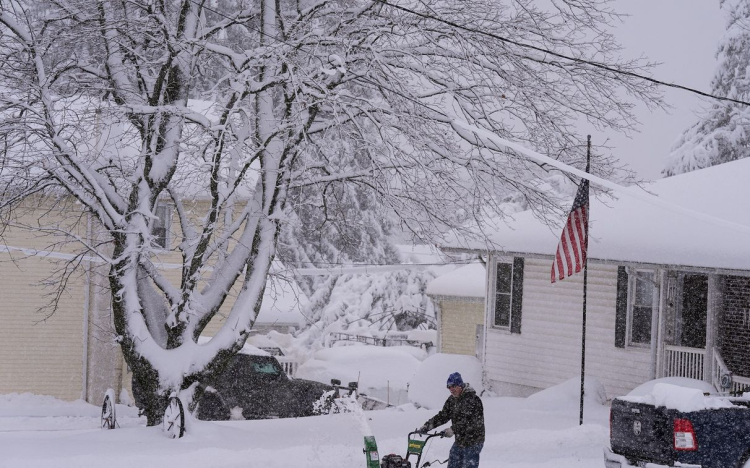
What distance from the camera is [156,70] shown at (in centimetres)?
1416

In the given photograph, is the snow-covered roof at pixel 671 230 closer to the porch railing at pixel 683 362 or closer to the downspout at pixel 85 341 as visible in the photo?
the porch railing at pixel 683 362

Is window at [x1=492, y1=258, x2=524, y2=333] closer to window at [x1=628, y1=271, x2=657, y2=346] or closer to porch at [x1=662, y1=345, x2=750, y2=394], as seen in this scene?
window at [x1=628, y1=271, x2=657, y2=346]

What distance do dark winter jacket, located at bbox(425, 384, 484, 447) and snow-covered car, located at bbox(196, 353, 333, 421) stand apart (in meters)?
7.60

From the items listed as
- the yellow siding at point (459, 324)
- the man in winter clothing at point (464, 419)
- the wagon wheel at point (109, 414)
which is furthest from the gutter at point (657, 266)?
the yellow siding at point (459, 324)

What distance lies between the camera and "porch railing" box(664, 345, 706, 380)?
15898mm

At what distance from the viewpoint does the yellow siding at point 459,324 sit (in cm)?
3119

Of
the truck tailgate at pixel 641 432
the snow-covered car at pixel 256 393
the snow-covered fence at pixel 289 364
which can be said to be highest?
the truck tailgate at pixel 641 432

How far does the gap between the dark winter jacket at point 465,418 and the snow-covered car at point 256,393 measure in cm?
760

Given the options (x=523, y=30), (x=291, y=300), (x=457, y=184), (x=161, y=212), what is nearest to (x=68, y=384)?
(x=161, y=212)

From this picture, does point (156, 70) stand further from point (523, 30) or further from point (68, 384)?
point (68, 384)

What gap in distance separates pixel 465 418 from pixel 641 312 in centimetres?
998

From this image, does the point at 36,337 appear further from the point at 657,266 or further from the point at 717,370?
the point at 717,370

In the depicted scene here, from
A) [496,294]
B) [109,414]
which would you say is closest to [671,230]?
[496,294]

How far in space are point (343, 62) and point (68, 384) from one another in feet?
46.2
